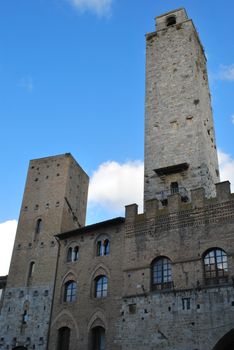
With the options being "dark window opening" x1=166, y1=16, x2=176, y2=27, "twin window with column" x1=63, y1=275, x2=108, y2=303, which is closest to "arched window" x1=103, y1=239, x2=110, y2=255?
"twin window with column" x1=63, y1=275, x2=108, y2=303

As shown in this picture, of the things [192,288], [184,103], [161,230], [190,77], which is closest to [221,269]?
[192,288]

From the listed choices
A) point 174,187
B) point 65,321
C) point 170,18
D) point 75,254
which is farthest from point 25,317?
point 170,18

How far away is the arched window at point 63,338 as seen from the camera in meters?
26.5

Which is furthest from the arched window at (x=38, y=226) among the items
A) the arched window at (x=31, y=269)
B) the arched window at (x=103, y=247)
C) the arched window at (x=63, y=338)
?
the arched window at (x=63, y=338)

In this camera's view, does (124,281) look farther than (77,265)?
No

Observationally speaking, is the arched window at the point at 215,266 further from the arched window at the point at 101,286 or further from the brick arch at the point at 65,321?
the brick arch at the point at 65,321

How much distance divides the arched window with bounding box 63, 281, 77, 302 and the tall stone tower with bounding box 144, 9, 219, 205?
289 inches

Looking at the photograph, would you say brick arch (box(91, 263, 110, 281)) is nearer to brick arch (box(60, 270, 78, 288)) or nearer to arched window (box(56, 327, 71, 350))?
brick arch (box(60, 270, 78, 288))

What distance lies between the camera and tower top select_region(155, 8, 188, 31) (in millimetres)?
35312

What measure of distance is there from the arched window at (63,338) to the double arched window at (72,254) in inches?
174

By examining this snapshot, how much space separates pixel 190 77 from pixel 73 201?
13112mm

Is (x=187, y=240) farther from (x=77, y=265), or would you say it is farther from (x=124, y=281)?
(x=77, y=265)

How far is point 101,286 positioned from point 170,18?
22816mm

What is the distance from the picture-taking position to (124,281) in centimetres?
2498
